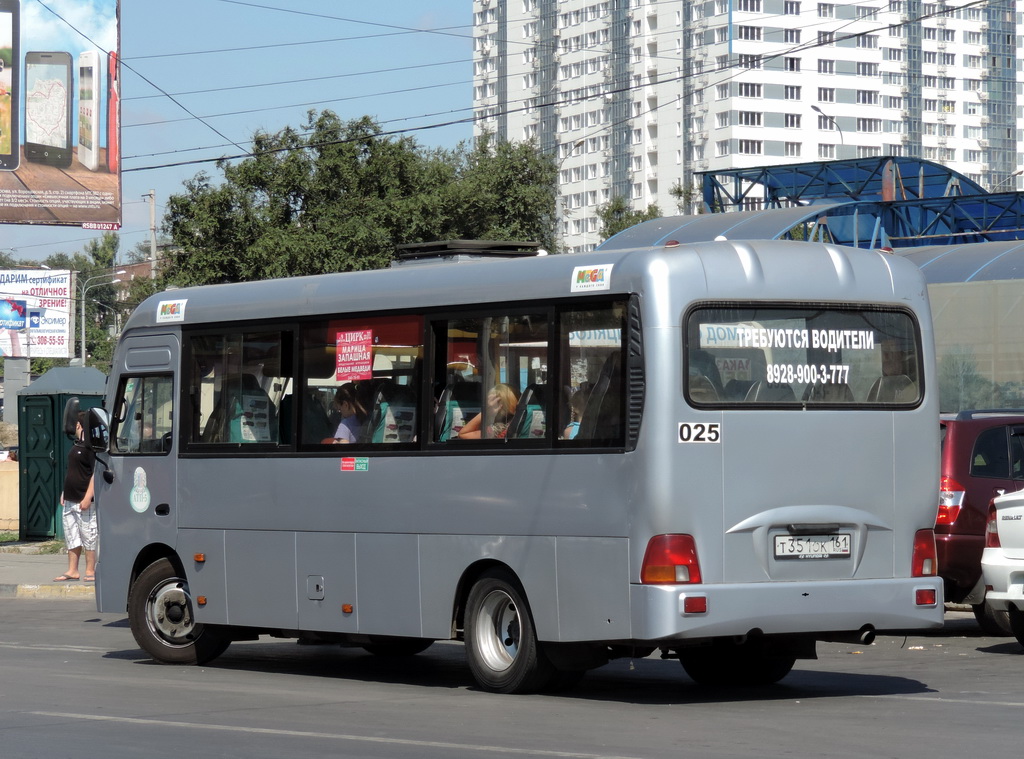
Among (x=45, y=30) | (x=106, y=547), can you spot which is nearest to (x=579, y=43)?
(x=45, y=30)

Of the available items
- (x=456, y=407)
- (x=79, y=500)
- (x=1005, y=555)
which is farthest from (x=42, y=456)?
(x=1005, y=555)

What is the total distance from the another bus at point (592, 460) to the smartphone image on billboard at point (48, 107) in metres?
23.2

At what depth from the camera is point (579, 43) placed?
156 metres

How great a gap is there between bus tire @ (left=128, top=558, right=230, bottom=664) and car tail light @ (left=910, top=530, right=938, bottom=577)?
17.3ft

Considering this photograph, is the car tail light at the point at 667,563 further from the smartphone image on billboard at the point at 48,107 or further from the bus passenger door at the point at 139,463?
the smartphone image on billboard at the point at 48,107

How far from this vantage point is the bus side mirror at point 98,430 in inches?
509

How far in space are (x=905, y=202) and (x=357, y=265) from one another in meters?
15.5

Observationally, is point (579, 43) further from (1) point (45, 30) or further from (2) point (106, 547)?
(2) point (106, 547)

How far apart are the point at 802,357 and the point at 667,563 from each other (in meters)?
1.50

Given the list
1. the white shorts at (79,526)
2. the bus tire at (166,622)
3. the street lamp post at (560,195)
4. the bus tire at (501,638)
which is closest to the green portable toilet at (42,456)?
the white shorts at (79,526)

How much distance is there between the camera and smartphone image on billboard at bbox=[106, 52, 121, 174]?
34094 millimetres

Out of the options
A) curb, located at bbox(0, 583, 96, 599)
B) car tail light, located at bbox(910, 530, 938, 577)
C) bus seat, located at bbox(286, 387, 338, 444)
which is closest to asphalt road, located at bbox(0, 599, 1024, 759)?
car tail light, located at bbox(910, 530, 938, 577)

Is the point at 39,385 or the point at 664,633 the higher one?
the point at 39,385

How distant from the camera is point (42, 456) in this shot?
81.5ft
